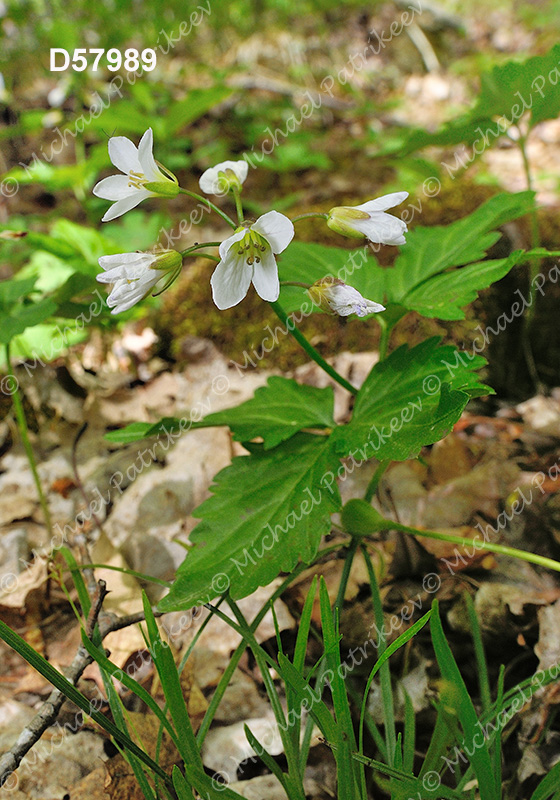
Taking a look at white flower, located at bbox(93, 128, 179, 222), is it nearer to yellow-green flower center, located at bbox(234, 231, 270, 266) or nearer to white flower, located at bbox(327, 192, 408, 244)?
yellow-green flower center, located at bbox(234, 231, 270, 266)

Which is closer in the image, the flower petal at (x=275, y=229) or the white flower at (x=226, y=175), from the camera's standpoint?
the flower petal at (x=275, y=229)

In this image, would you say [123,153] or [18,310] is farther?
[18,310]

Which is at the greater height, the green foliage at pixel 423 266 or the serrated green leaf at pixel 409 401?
the green foliage at pixel 423 266

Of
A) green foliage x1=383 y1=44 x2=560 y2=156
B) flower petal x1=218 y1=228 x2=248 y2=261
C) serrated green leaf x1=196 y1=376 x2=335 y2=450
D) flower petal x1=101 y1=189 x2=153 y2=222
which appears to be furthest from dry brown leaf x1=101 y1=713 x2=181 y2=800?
green foliage x1=383 y1=44 x2=560 y2=156

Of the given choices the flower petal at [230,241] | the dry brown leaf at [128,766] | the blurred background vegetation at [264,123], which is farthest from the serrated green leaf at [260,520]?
the blurred background vegetation at [264,123]

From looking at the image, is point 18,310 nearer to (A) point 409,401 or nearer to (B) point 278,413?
(B) point 278,413

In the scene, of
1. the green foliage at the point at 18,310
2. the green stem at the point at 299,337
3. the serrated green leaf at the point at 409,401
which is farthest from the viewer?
the green foliage at the point at 18,310

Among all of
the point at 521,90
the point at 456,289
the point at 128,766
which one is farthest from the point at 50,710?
the point at 521,90

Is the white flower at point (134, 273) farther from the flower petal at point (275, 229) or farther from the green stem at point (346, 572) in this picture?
the green stem at point (346, 572)

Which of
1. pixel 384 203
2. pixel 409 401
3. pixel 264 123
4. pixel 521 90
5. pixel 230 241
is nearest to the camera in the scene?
pixel 230 241
